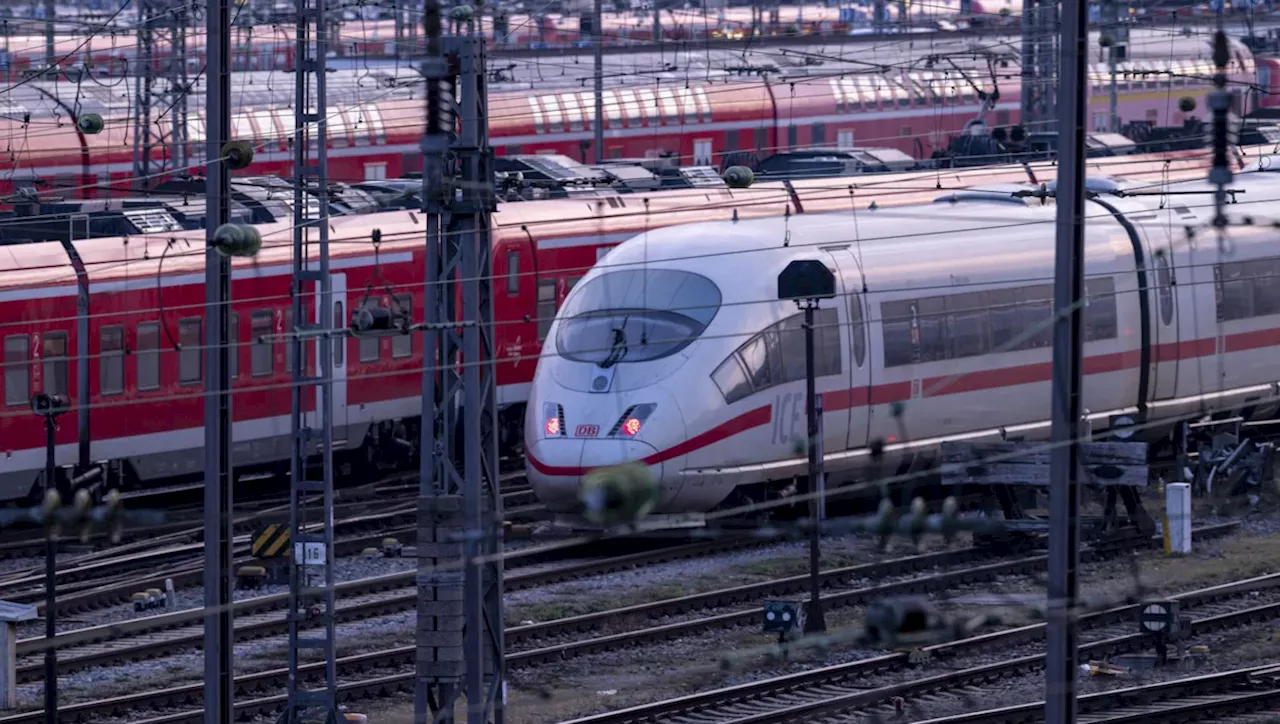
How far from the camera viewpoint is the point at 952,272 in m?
18.7

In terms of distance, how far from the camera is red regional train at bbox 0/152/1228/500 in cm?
1812

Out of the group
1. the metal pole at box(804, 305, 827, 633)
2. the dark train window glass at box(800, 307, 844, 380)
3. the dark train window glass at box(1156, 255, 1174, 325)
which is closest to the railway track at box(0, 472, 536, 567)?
the metal pole at box(804, 305, 827, 633)

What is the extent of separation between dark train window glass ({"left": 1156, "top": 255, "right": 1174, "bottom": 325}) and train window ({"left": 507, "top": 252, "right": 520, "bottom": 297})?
Result: 6.56 m

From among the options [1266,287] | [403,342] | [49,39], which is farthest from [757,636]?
[49,39]

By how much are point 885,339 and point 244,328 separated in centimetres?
611

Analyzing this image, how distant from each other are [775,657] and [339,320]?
733 centimetres

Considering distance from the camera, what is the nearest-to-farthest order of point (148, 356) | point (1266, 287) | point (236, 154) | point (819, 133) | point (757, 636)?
point (236, 154) < point (757, 636) < point (148, 356) < point (1266, 287) < point (819, 133)

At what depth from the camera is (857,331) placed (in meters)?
17.8

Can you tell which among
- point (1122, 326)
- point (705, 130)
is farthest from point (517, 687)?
point (705, 130)

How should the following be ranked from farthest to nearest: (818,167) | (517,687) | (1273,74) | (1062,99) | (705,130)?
(1273,74), (705,130), (818,167), (517,687), (1062,99)

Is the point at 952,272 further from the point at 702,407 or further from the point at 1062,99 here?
the point at 1062,99

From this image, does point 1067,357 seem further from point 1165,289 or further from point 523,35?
point 523,35

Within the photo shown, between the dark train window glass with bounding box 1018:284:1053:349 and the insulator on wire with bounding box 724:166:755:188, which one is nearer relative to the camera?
the insulator on wire with bounding box 724:166:755:188

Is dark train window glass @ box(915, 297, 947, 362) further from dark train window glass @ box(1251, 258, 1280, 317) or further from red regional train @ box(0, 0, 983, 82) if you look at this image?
red regional train @ box(0, 0, 983, 82)
